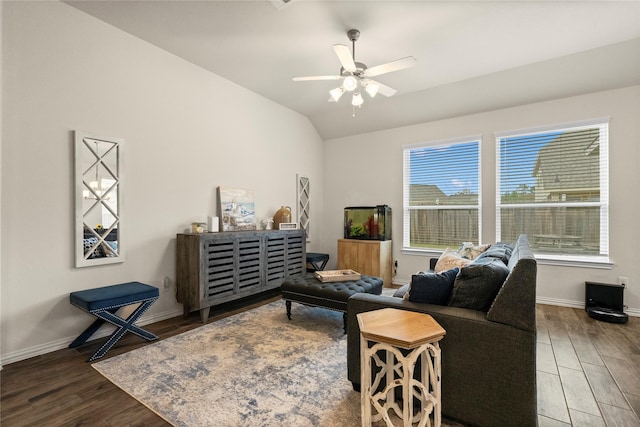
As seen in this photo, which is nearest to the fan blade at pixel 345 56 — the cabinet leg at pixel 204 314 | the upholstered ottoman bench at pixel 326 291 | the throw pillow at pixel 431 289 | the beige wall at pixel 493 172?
the throw pillow at pixel 431 289

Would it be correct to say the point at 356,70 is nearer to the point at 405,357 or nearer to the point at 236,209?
the point at 236,209

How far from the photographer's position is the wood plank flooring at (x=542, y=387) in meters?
1.72

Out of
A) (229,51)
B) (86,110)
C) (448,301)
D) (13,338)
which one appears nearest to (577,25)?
(448,301)

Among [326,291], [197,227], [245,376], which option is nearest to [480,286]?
[326,291]

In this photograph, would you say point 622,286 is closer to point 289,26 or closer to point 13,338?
point 289,26

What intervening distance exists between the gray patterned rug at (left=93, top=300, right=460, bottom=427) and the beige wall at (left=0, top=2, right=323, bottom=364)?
0.78 m

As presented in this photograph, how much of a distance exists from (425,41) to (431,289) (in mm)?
2566

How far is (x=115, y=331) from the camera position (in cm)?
267

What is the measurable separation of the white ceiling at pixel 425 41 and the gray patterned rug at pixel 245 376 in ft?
9.16

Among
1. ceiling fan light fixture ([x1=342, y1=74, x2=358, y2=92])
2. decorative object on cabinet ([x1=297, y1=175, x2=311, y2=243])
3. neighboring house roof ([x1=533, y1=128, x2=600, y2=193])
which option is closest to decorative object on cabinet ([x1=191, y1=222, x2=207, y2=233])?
decorative object on cabinet ([x1=297, y1=175, x2=311, y2=243])

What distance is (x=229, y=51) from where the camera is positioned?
131 inches

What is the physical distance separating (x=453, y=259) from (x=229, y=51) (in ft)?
10.6

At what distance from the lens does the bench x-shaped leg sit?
2.45m

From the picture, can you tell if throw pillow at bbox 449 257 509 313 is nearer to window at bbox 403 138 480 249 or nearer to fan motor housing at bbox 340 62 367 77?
fan motor housing at bbox 340 62 367 77
